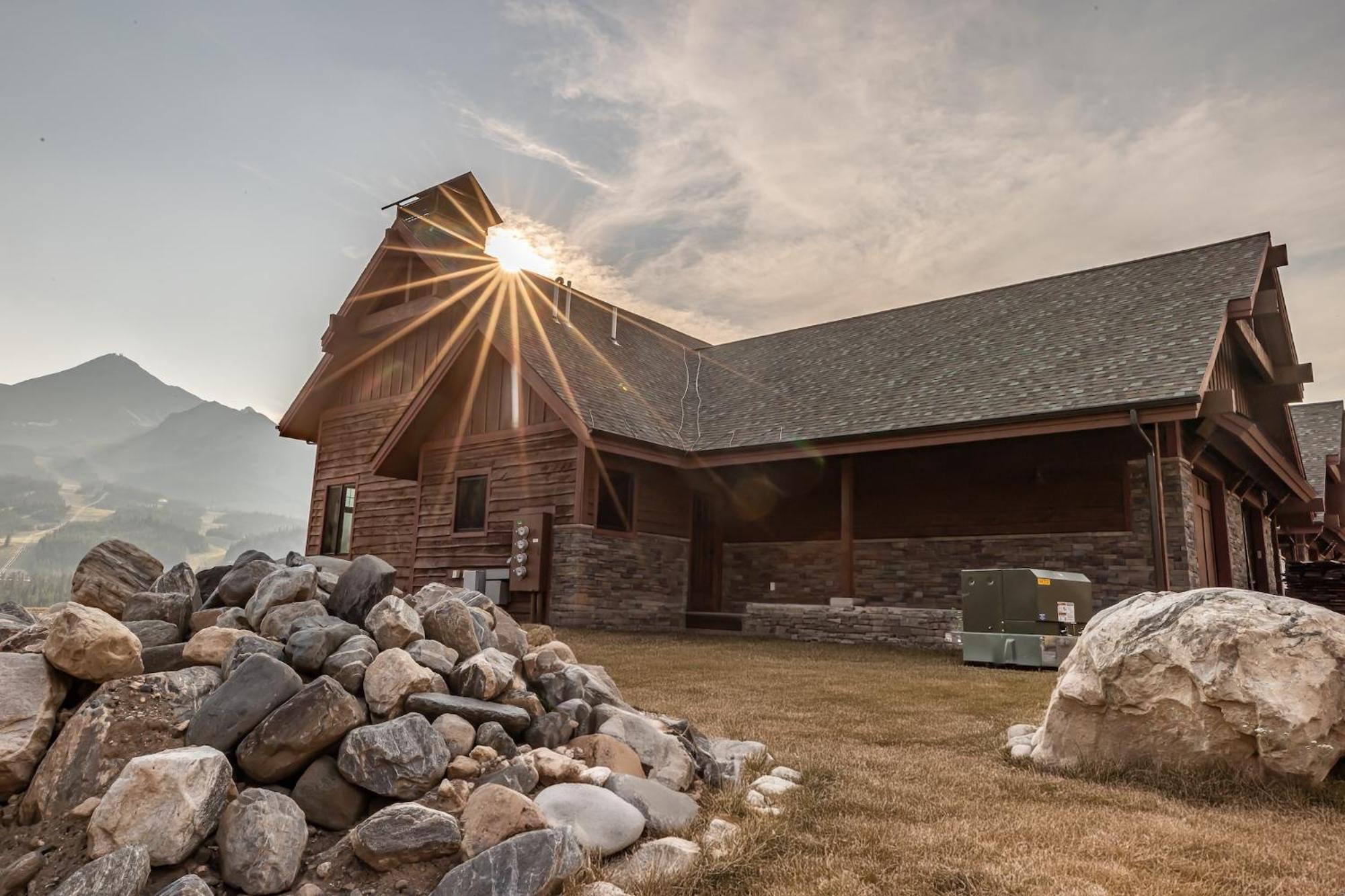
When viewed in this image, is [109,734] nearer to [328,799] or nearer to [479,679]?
[328,799]

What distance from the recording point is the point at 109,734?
3285 mm

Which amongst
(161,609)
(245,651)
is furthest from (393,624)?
(161,609)

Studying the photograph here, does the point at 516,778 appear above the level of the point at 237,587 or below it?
below

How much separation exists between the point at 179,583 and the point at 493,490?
11.2 meters

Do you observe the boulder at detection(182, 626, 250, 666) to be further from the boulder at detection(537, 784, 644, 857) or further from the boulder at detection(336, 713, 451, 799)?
the boulder at detection(537, 784, 644, 857)

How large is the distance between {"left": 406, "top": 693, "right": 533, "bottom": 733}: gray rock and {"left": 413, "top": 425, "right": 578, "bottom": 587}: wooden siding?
1055cm

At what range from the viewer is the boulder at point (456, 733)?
11.8ft

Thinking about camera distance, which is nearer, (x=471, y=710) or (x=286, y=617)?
(x=471, y=710)

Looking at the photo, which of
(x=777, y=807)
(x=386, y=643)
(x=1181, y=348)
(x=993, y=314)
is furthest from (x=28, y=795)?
(x=993, y=314)

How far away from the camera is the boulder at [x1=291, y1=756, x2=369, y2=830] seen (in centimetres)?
320

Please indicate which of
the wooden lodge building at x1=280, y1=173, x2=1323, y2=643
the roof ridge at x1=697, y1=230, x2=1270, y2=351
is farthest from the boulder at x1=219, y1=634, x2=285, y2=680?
the roof ridge at x1=697, y1=230, x2=1270, y2=351

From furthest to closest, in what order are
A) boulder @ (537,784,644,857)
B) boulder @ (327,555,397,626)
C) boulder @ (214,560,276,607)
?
boulder @ (214,560,276,607) → boulder @ (327,555,397,626) → boulder @ (537,784,644,857)

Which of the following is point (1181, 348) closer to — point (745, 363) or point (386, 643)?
point (745, 363)

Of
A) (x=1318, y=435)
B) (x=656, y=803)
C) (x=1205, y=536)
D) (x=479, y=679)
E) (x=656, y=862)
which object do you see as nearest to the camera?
(x=656, y=862)
